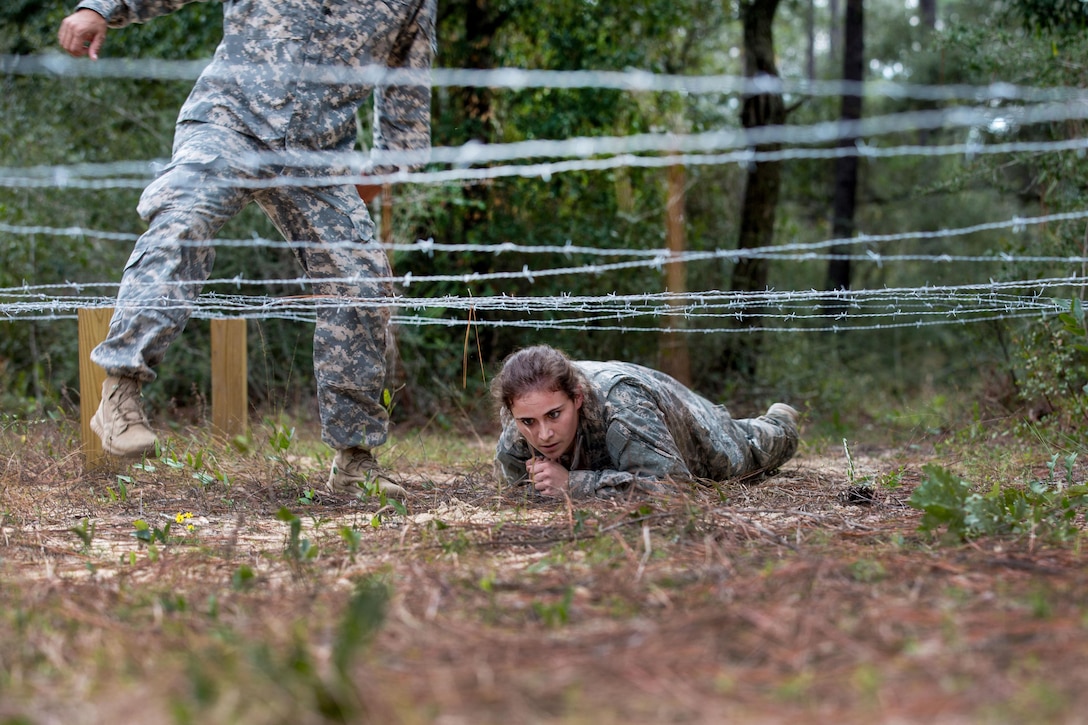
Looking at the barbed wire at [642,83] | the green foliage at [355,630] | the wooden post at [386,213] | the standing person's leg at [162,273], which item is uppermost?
the barbed wire at [642,83]

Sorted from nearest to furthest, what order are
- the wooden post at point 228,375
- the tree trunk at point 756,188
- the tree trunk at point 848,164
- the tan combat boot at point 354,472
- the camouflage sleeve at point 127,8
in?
1. the camouflage sleeve at point 127,8
2. the tan combat boot at point 354,472
3. the wooden post at point 228,375
4. the tree trunk at point 756,188
5. the tree trunk at point 848,164

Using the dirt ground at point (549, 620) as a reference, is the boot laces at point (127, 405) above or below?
above

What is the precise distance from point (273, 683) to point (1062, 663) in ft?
3.43

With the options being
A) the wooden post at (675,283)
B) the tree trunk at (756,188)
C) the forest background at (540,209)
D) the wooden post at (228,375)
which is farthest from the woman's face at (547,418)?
the tree trunk at (756,188)

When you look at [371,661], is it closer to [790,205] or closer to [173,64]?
[173,64]

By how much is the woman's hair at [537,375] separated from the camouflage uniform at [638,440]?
0.11 meters

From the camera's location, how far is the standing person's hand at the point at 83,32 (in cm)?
280

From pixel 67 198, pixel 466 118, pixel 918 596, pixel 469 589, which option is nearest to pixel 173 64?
pixel 67 198

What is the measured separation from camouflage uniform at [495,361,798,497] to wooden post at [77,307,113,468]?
1464 millimetres

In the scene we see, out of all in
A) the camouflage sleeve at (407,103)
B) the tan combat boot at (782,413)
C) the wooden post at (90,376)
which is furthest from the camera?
the tan combat boot at (782,413)

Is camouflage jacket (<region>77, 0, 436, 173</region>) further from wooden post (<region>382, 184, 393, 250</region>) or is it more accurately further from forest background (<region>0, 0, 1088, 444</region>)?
forest background (<region>0, 0, 1088, 444</region>)

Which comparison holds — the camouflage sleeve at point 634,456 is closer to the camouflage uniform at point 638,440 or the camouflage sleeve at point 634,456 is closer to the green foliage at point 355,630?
the camouflage uniform at point 638,440

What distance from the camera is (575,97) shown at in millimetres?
7266

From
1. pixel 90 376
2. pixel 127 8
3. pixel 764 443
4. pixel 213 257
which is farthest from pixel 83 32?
pixel 764 443
